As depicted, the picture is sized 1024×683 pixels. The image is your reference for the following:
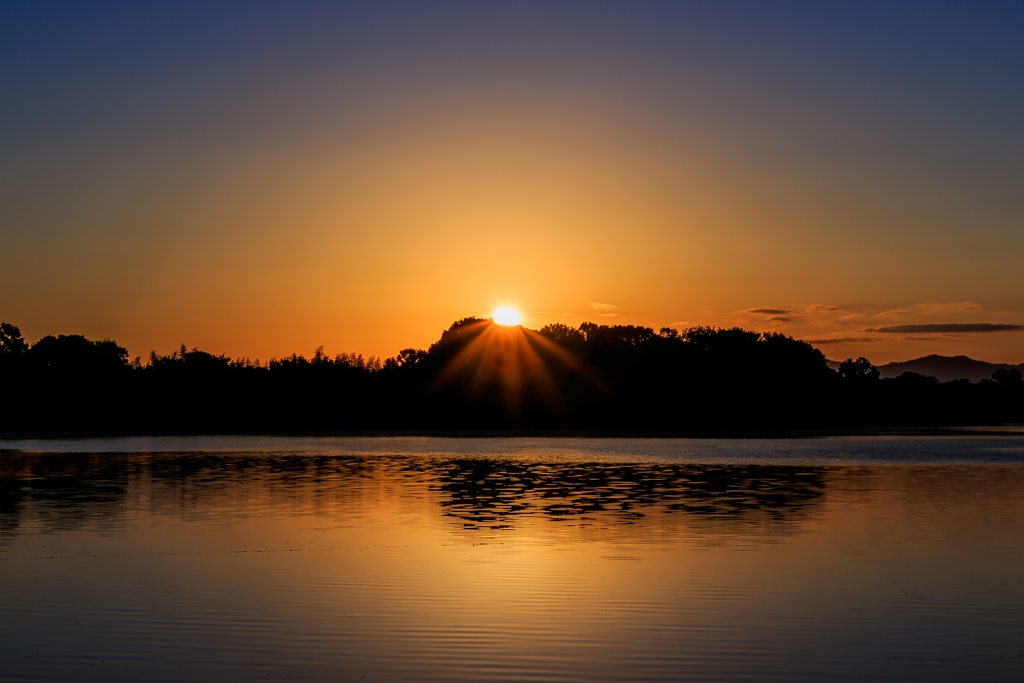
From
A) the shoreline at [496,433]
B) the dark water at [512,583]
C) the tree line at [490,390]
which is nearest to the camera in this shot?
the dark water at [512,583]

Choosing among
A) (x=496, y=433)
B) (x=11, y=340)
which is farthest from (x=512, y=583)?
(x=11, y=340)

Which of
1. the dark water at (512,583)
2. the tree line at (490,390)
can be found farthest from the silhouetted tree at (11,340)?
the dark water at (512,583)

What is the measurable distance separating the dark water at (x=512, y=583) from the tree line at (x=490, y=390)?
10626 cm

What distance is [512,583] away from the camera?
17.7m

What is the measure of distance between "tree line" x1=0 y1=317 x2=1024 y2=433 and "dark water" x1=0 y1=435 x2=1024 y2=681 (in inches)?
4183

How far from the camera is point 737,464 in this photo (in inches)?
2217

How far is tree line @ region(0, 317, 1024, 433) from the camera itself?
140 meters

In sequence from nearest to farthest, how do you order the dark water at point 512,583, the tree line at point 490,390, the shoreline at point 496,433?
the dark water at point 512,583 → the shoreline at point 496,433 → the tree line at point 490,390

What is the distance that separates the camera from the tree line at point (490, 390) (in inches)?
5517

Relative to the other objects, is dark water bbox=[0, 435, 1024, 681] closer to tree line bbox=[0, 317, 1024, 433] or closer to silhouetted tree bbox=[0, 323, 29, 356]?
tree line bbox=[0, 317, 1024, 433]

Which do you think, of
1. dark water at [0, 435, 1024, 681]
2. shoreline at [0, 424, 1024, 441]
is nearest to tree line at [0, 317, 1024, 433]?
shoreline at [0, 424, 1024, 441]

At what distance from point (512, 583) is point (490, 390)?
129 meters

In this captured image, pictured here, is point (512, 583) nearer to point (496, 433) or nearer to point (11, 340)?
point (496, 433)

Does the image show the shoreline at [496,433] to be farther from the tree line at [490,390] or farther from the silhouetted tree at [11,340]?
the silhouetted tree at [11,340]
